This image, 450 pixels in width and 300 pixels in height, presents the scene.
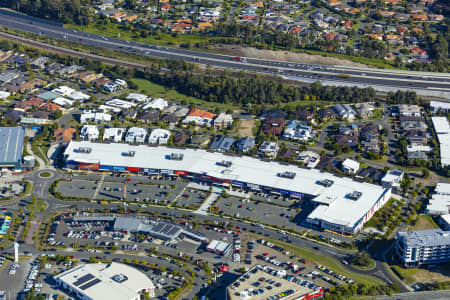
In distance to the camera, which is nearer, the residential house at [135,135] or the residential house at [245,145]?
the residential house at [245,145]

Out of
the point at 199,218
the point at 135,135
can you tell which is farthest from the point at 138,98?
the point at 199,218

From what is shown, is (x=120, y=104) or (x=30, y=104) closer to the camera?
(x=30, y=104)

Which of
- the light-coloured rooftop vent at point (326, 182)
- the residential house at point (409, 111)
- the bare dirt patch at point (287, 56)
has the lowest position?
the light-coloured rooftop vent at point (326, 182)

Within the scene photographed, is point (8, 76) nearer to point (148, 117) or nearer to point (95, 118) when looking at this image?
point (95, 118)

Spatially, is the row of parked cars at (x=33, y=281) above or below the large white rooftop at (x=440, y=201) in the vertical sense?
below

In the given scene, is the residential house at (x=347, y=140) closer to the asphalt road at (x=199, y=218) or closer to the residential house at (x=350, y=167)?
the residential house at (x=350, y=167)

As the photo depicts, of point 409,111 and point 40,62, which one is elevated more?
point 40,62

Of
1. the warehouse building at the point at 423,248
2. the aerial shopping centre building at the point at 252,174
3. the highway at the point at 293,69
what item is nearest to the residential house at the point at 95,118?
the aerial shopping centre building at the point at 252,174
